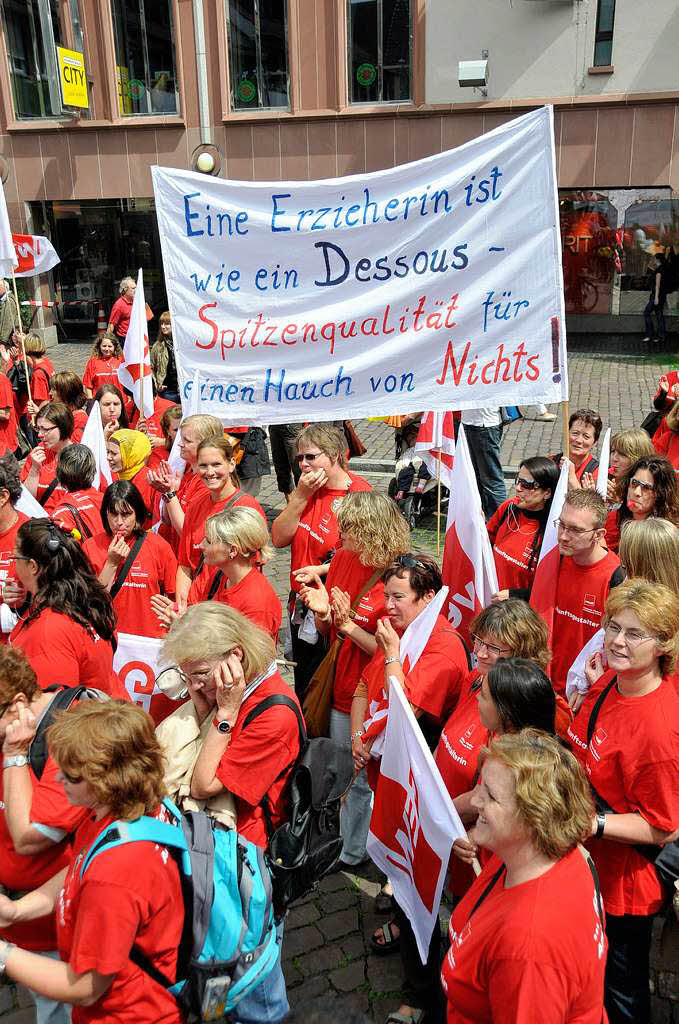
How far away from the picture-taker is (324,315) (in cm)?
500

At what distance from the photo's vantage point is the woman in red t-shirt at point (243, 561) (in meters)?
4.05

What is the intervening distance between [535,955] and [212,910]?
0.98 meters

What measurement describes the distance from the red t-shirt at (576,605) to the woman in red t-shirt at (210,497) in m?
1.77

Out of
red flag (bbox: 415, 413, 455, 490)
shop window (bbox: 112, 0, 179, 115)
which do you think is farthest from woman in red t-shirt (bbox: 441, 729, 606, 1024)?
shop window (bbox: 112, 0, 179, 115)

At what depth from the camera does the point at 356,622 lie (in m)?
4.09

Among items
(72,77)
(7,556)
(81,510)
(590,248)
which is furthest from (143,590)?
(590,248)

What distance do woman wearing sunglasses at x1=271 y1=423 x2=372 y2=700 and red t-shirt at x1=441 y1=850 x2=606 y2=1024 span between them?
8.38 ft

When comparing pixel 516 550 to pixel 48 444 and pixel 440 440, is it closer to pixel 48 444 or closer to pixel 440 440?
pixel 440 440

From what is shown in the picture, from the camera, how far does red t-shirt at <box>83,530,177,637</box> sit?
4672mm

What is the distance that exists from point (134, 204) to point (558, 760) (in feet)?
73.4

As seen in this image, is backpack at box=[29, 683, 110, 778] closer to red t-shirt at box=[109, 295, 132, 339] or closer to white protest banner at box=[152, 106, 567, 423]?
white protest banner at box=[152, 106, 567, 423]

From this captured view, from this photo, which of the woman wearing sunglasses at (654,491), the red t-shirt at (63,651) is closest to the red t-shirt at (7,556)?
the red t-shirt at (63,651)

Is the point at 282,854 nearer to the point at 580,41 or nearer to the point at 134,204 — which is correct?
the point at 580,41

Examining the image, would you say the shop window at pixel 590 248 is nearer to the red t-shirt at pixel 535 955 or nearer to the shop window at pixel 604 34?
the shop window at pixel 604 34
